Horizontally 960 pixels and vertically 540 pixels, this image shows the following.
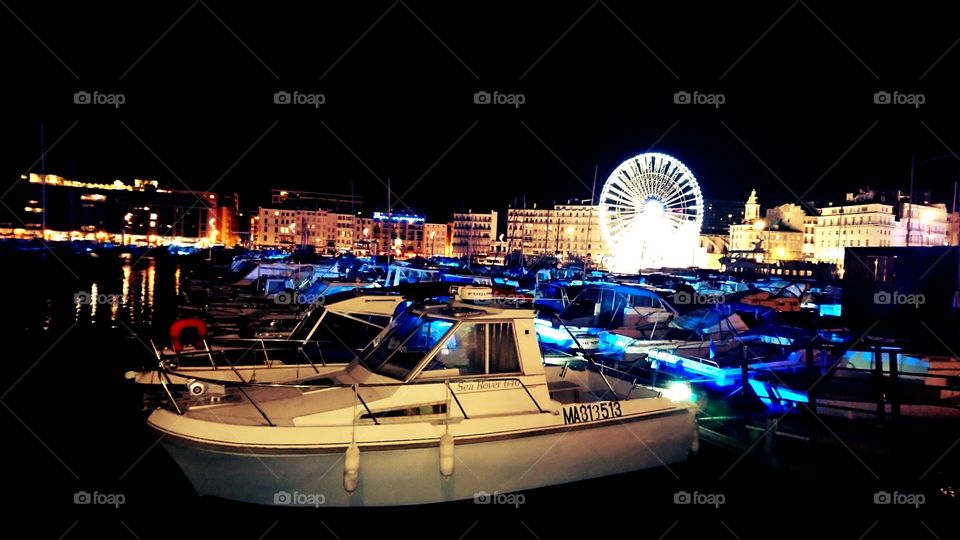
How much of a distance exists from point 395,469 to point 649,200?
4193 centimetres

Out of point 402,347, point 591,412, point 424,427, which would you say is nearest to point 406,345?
point 402,347

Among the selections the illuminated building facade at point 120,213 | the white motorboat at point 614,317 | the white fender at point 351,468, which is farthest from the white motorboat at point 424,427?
the illuminated building facade at point 120,213

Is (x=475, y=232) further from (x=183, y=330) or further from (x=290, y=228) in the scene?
(x=183, y=330)

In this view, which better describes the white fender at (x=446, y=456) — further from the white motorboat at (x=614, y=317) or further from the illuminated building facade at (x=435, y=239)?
the illuminated building facade at (x=435, y=239)

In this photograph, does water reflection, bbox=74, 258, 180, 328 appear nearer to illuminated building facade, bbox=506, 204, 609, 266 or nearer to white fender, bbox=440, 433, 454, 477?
white fender, bbox=440, 433, 454, 477

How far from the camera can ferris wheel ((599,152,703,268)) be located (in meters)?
44.4

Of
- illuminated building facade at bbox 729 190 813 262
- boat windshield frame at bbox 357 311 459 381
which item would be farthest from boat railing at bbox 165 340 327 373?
illuminated building facade at bbox 729 190 813 262

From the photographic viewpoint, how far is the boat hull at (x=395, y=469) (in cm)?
702

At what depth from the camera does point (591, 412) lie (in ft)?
27.6

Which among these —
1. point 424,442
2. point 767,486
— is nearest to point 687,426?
point 767,486

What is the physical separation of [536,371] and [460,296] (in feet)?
5.51

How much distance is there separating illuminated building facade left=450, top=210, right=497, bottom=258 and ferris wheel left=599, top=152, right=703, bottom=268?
303ft

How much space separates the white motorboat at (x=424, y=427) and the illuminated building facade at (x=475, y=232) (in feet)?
430

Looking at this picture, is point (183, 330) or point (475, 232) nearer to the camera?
point (183, 330)
